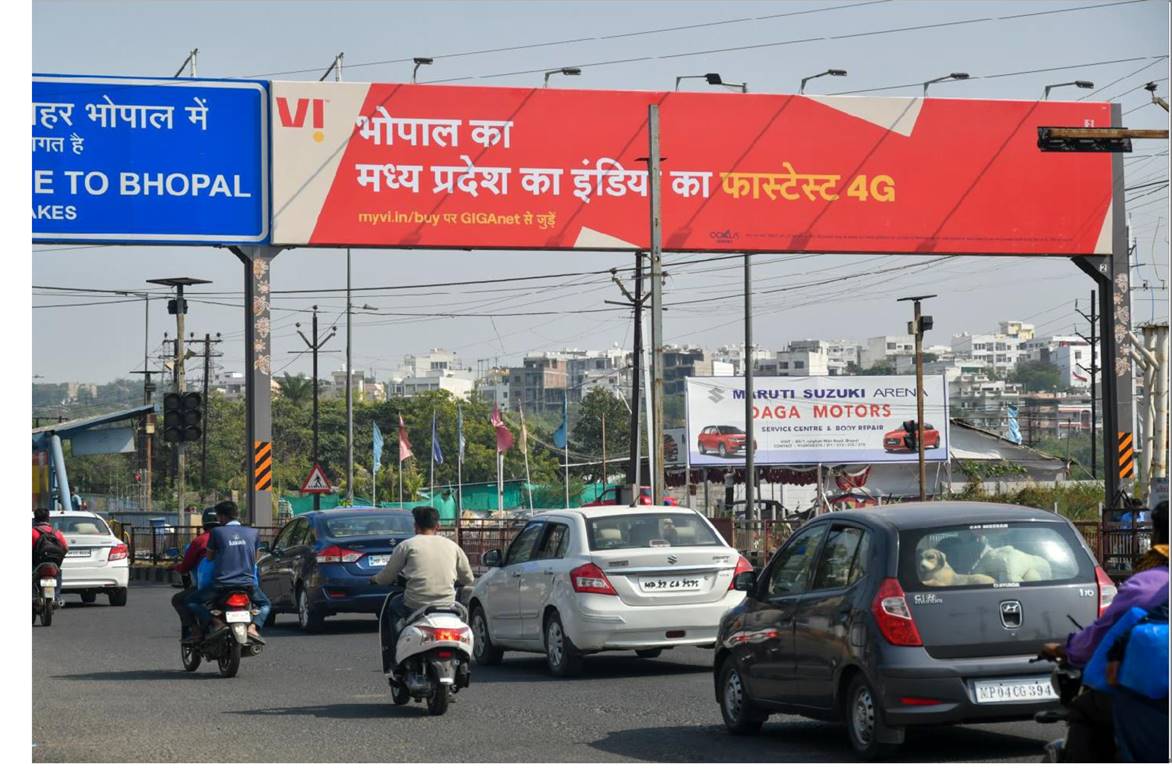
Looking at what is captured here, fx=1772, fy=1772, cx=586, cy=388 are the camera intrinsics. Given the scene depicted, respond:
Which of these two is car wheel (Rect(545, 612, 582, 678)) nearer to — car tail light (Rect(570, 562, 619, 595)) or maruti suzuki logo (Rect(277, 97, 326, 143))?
car tail light (Rect(570, 562, 619, 595))

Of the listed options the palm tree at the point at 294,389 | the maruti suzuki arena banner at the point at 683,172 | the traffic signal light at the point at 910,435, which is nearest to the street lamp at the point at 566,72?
the maruti suzuki arena banner at the point at 683,172

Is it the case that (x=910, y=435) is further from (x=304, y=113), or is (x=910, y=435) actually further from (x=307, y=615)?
(x=307, y=615)

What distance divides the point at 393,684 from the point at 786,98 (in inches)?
879

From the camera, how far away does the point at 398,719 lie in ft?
42.8

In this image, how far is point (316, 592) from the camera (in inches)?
882

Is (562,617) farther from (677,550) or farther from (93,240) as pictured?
(93,240)

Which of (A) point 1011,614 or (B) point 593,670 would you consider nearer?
(A) point 1011,614

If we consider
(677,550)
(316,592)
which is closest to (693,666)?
(677,550)

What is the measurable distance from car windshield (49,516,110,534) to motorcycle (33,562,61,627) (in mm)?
4705

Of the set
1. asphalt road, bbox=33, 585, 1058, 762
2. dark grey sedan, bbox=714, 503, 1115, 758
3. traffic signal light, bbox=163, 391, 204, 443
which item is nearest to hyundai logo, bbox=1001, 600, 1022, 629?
dark grey sedan, bbox=714, 503, 1115, 758

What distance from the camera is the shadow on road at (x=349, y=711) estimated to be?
1333 cm

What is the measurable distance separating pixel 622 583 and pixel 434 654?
3238 mm

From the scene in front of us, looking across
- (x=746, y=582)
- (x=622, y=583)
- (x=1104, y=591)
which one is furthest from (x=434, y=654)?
(x=1104, y=591)

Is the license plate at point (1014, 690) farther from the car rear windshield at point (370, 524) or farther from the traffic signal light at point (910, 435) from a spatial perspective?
the traffic signal light at point (910, 435)
